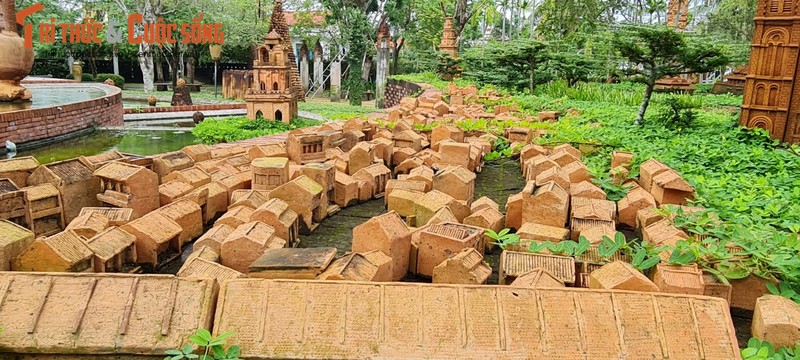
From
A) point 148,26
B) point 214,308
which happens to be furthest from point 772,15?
point 148,26

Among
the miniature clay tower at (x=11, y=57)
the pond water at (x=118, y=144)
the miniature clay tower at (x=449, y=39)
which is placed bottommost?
the pond water at (x=118, y=144)

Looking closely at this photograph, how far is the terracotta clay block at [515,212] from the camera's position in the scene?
3.82 m

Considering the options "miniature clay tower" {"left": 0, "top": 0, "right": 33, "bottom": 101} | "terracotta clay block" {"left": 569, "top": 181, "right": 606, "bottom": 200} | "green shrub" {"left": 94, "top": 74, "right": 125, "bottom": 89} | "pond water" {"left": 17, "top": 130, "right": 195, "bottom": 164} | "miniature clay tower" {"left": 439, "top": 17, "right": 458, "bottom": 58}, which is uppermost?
"miniature clay tower" {"left": 439, "top": 17, "right": 458, "bottom": 58}

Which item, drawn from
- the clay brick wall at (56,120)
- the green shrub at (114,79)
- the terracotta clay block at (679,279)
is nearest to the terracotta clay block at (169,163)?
the terracotta clay block at (679,279)

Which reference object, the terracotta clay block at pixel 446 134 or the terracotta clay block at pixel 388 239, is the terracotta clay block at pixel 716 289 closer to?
the terracotta clay block at pixel 388 239

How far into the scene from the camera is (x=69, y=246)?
2.78m

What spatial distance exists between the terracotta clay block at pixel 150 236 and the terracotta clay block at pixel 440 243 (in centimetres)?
145

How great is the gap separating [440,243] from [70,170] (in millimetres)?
2664

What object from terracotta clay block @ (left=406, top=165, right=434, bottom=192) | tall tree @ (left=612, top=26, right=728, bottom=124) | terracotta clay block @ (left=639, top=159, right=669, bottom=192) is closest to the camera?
terracotta clay block @ (left=639, top=159, right=669, bottom=192)

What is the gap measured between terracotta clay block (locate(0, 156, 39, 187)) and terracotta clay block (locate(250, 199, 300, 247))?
1.68 metres

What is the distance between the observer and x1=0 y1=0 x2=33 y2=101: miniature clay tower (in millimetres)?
12117

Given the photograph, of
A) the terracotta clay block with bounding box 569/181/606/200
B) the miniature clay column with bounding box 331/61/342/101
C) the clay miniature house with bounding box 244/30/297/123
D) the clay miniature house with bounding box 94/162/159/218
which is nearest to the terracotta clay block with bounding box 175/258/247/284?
the clay miniature house with bounding box 94/162/159/218

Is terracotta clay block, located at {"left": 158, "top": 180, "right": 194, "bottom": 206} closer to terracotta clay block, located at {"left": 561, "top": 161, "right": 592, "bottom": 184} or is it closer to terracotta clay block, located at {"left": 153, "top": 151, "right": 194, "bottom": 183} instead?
terracotta clay block, located at {"left": 153, "top": 151, "right": 194, "bottom": 183}

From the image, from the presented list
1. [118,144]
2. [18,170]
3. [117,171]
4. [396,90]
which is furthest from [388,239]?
[396,90]
